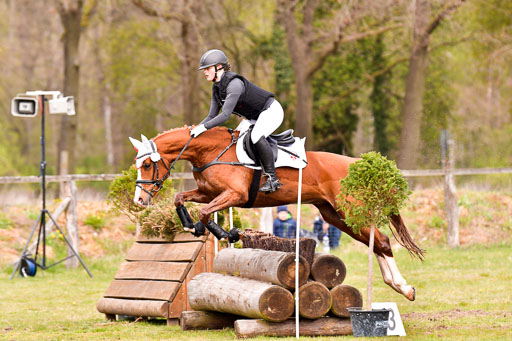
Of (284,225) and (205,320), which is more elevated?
(284,225)

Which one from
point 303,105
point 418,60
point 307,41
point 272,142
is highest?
point 307,41

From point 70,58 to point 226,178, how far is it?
56.2ft

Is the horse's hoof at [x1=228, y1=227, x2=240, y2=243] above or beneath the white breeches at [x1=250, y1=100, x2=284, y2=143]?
beneath

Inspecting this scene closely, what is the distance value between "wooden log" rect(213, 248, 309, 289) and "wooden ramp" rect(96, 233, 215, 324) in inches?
21.5

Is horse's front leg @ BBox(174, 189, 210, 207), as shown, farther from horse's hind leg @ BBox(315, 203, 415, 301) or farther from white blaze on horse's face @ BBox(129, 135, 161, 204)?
horse's hind leg @ BBox(315, 203, 415, 301)

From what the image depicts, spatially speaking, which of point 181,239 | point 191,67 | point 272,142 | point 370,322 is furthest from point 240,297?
point 191,67

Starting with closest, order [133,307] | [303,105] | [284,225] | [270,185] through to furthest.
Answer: [270,185] → [133,307] → [284,225] → [303,105]

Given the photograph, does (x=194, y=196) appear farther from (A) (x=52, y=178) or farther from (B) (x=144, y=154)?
(A) (x=52, y=178)

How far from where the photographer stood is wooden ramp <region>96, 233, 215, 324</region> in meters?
7.92

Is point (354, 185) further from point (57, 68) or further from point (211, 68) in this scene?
point (57, 68)

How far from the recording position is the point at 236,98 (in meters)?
6.91

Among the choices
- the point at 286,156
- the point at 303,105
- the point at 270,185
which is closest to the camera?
the point at 270,185

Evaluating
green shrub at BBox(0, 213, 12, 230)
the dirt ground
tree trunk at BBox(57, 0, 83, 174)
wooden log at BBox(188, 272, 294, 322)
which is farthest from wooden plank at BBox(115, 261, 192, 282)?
tree trunk at BBox(57, 0, 83, 174)

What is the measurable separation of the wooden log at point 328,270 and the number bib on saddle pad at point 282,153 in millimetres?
942
